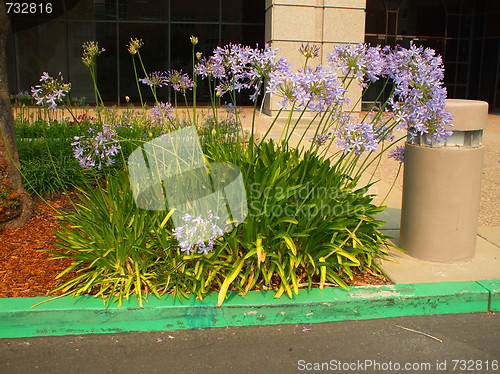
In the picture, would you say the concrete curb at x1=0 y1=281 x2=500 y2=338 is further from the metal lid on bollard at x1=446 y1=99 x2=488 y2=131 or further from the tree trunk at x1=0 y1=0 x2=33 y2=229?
the tree trunk at x1=0 y1=0 x2=33 y2=229

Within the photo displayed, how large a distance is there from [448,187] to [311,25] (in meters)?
12.2

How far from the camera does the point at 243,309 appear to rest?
3.84 m

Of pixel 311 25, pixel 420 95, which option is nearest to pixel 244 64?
pixel 420 95

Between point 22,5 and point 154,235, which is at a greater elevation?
point 22,5

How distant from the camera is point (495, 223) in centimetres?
596

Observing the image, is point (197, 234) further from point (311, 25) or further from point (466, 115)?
point (311, 25)

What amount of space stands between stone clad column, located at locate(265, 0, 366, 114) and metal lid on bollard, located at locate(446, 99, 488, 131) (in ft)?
36.7

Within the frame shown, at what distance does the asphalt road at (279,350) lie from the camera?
336 cm

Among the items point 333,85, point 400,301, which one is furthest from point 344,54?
point 400,301

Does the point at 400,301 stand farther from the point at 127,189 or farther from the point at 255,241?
the point at 127,189

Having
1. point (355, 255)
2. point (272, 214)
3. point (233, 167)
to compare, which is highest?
point (233, 167)

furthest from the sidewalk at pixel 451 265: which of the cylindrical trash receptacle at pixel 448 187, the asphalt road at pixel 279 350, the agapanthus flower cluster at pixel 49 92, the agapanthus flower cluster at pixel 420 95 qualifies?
the agapanthus flower cluster at pixel 49 92

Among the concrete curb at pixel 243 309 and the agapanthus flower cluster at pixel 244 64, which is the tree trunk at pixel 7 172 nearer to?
the concrete curb at pixel 243 309

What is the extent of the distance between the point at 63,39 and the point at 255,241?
16.3 metres
